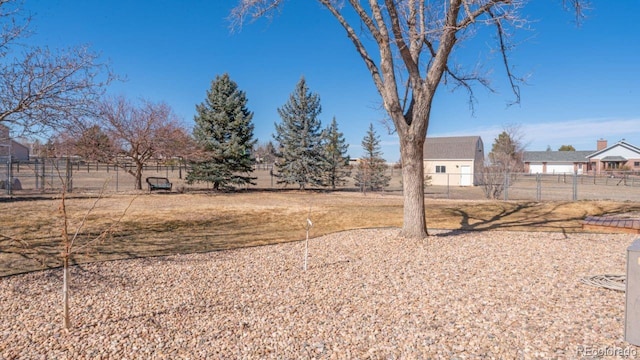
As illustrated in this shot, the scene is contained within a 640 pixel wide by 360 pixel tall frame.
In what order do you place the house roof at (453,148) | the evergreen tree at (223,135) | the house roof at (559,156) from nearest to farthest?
the evergreen tree at (223,135), the house roof at (453,148), the house roof at (559,156)

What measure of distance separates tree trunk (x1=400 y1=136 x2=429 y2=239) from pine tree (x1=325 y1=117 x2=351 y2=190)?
1656cm

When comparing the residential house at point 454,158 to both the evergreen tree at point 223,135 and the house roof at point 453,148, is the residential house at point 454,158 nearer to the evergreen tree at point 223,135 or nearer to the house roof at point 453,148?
the house roof at point 453,148

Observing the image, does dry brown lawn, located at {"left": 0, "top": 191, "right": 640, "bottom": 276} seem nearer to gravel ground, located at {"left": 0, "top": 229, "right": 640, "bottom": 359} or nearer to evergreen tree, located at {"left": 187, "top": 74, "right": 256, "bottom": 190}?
gravel ground, located at {"left": 0, "top": 229, "right": 640, "bottom": 359}

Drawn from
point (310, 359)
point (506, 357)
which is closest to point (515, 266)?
point (506, 357)

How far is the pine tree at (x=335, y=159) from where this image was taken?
79.5ft

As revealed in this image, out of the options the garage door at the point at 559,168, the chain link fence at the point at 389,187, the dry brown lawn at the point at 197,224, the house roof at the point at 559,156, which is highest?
the house roof at the point at 559,156

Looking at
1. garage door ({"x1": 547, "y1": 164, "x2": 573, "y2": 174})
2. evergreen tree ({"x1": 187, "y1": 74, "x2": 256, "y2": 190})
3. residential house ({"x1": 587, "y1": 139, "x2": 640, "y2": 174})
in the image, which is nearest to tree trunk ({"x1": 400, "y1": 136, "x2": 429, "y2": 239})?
evergreen tree ({"x1": 187, "y1": 74, "x2": 256, "y2": 190})

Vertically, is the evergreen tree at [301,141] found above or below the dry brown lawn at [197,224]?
above

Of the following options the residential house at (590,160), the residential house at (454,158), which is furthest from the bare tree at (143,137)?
the residential house at (590,160)

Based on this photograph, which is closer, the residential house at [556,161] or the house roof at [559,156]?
the residential house at [556,161]

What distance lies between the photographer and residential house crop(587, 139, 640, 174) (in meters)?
43.8

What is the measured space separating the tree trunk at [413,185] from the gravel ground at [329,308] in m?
0.97

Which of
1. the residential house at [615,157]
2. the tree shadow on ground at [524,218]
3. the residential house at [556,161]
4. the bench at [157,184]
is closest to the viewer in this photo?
the tree shadow on ground at [524,218]

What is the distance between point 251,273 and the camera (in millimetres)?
4953
